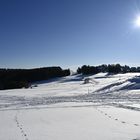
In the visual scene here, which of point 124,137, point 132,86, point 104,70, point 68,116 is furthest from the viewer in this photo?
point 104,70

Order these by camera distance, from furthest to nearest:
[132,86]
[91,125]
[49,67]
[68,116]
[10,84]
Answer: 1. [49,67]
2. [10,84]
3. [132,86]
4. [68,116]
5. [91,125]

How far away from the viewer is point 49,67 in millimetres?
88312

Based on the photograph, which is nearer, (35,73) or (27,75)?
(27,75)

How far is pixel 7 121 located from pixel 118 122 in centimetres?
556

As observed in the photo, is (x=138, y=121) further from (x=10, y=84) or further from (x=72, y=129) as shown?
(x=10, y=84)

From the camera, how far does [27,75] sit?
7962 cm

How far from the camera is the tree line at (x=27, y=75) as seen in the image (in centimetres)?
6464

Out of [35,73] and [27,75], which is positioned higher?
[35,73]

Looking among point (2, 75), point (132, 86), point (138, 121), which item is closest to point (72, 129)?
point (138, 121)

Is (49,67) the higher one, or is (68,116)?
(49,67)

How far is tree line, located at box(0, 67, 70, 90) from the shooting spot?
6464cm

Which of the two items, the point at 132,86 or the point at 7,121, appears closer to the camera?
the point at 7,121

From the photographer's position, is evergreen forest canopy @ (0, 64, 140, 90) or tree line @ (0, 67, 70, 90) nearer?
evergreen forest canopy @ (0, 64, 140, 90)

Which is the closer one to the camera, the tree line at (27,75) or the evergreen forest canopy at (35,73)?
the evergreen forest canopy at (35,73)
